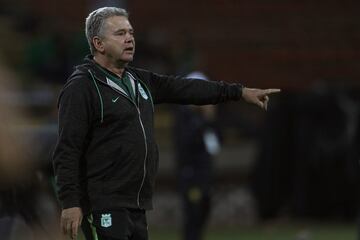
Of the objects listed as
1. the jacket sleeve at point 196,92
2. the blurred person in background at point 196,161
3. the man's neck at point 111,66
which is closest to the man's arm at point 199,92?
the jacket sleeve at point 196,92

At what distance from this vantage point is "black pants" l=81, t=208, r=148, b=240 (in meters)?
6.68

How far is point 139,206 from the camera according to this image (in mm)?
6805

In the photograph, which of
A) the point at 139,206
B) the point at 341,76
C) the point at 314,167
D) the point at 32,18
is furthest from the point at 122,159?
the point at 32,18

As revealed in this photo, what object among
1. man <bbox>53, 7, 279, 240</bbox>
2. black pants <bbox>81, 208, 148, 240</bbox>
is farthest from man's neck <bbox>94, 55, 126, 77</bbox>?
black pants <bbox>81, 208, 148, 240</bbox>

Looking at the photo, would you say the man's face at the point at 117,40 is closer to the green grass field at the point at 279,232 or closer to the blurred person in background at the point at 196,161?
the blurred person in background at the point at 196,161

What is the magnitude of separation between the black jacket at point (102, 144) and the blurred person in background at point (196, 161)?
536 centimetres

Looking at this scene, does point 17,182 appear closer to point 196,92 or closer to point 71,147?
point 71,147

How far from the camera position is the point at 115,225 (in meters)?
6.69

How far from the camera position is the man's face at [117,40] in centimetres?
679

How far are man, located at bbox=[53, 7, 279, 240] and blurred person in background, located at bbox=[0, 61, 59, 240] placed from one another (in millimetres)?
293

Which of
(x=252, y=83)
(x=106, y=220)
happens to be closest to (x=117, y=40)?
(x=106, y=220)

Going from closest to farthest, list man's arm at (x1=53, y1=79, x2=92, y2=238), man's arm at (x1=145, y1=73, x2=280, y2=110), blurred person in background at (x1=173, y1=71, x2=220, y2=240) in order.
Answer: man's arm at (x1=53, y1=79, x2=92, y2=238) < man's arm at (x1=145, y1=73, x2=280, y2=110) < blurred person in background at (x1=173, y1=71, x2=220, y2=240)

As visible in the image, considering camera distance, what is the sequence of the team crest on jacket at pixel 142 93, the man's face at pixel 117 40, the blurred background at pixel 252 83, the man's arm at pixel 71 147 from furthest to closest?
1. the blurred background at pixel 252 83
2. the team crest on jacket at pixel 142 93
3. the man's face at pixel 117 40
4. the man's arm at pixel 71 147

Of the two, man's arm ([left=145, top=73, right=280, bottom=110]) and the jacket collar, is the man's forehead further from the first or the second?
man's arm ([left=145, top=73, right=280, bottom=110])
